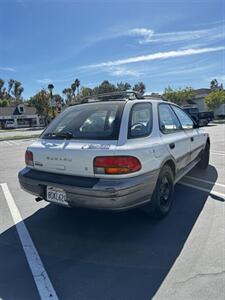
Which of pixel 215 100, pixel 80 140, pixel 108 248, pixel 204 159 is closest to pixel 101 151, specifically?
pixel 80 140

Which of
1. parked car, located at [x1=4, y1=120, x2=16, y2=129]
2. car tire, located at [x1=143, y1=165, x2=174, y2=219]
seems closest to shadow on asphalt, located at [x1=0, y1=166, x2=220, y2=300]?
car tire, located at [x1=143, y1=165, x2=174, y2=219]

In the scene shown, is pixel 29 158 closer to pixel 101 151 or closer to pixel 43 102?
pixel 101 151

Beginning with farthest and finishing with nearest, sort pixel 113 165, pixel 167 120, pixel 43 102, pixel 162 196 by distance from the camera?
pixel 43 102 → pixel 167 120 → pixel 162 196 → pixel 113 165

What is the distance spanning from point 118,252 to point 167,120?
228 centimetres

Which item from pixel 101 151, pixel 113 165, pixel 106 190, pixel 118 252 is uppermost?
pixel 101 151

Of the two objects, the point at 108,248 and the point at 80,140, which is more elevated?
Answer: the point at 80,140

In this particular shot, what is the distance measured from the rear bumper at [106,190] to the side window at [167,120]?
0.91 metres

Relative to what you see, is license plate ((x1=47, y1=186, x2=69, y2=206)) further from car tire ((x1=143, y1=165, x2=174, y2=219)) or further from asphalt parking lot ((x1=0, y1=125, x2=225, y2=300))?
car tire ((x1=143, y1=165, x2=174, y2=219))

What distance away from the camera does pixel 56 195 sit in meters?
3.48

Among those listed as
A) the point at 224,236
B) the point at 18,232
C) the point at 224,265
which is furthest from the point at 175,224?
the point at 18,232

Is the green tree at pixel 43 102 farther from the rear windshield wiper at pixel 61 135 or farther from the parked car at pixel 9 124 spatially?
the rear windshield wiper at pixel 61 135

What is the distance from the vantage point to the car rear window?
342 cm

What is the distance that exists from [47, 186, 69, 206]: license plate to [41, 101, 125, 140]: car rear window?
73 centimetres

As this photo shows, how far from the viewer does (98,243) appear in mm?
3393
